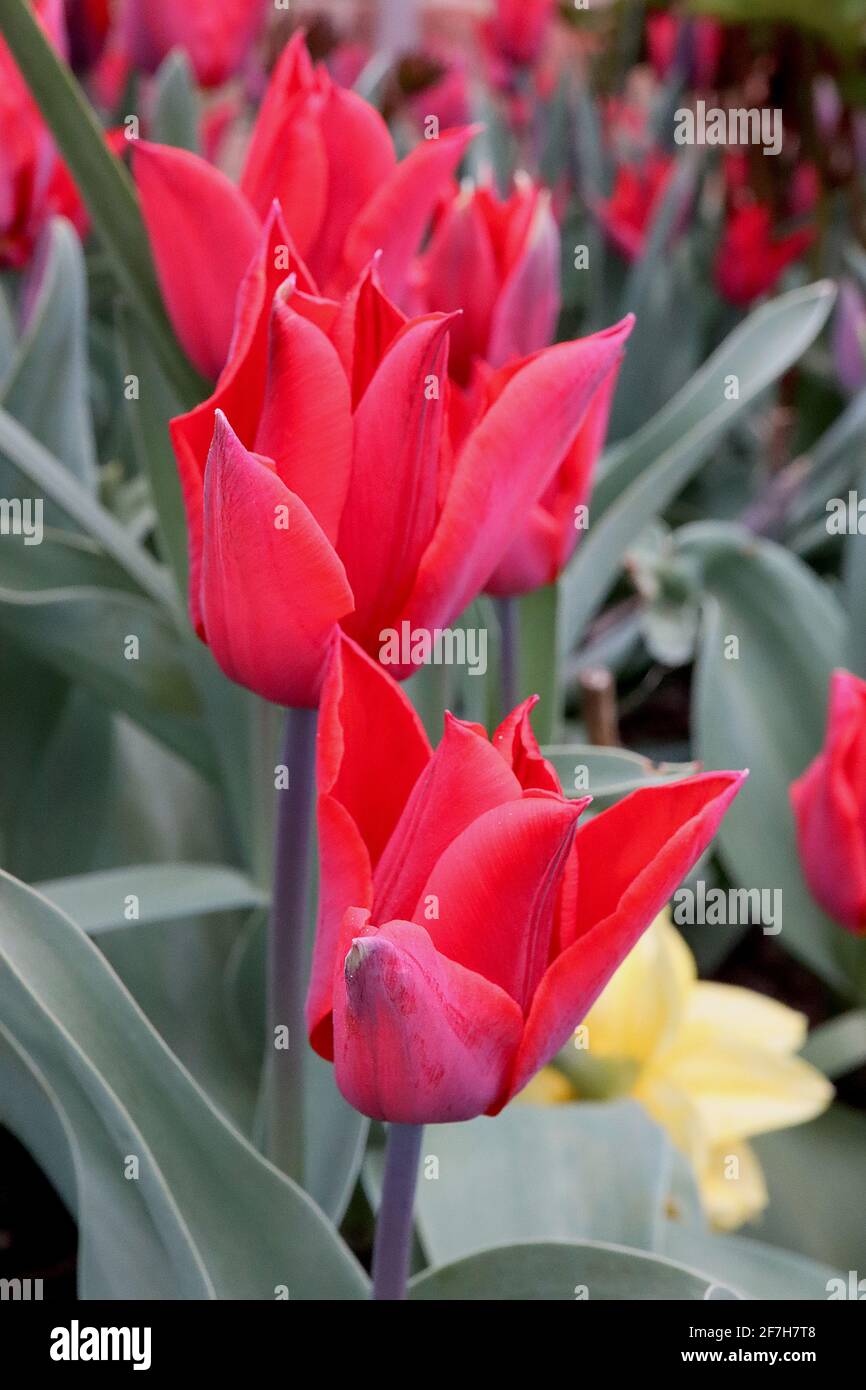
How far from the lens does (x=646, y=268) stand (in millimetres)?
804

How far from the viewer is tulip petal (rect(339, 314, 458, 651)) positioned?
0.62 feet

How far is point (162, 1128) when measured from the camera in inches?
9.6

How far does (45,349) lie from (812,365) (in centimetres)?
75

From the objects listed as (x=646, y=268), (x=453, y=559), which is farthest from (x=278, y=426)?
(x=646, y=268)

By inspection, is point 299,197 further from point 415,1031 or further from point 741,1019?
point 741,1019

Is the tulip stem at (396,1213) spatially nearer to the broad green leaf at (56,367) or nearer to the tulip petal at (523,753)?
the tulip petal at (523,753)

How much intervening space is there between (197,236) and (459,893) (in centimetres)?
15

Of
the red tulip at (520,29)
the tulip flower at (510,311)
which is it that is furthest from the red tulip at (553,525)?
the red tulip at (520,29)

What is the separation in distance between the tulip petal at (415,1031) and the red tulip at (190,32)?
0.44m

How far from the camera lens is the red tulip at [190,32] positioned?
0.53m

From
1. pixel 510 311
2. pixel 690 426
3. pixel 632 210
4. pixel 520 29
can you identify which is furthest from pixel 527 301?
pixel 520 29

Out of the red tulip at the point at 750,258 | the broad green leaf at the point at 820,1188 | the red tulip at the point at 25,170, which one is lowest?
the broad green leaf at the point at 820,1188

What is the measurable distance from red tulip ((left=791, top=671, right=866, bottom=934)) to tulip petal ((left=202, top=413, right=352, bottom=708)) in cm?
23

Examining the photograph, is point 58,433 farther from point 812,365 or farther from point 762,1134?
point 812,365
